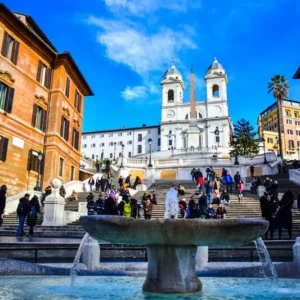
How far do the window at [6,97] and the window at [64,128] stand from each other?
229 inches

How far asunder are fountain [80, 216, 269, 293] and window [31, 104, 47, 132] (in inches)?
914

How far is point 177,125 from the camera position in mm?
92812

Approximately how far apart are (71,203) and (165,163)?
2219cm

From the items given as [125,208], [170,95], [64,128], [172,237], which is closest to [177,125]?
[170,95]

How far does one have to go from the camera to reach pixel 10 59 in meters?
24.4

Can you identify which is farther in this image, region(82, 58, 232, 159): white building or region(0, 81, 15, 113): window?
region(82, 58, 232, 159): white building

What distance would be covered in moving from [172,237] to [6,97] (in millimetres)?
21885

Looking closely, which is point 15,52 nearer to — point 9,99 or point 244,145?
point 9,99

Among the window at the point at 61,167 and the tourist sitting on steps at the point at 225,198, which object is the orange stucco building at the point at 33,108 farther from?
the tourist sitting on steps at the point at 225,198

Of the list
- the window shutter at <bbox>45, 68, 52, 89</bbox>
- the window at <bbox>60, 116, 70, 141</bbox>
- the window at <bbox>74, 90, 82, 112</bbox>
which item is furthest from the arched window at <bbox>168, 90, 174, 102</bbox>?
the window shutter at <bbox>45, 68, 52, 89</bbox>

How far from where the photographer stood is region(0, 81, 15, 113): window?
23.2m

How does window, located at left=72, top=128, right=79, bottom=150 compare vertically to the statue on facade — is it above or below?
above

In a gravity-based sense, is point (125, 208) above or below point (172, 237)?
above

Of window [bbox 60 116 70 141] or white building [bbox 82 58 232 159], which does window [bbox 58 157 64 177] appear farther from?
white building [bbox 82 58 232 159]
